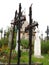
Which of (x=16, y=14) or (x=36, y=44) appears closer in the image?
(x=16, y=14)

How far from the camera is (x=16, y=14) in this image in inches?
480

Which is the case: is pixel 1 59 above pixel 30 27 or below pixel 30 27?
below

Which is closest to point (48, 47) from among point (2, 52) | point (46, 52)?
point (46, 52)

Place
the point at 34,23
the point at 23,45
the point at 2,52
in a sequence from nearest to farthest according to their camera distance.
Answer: the point at 34,23 < the point at 2,52 < the point at 23,45

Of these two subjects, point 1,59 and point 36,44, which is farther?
point 36,44

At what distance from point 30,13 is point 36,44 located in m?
12.5

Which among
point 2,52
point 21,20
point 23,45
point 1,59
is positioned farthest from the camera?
point 23,45

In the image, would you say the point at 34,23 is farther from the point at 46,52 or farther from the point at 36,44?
the point at 46,52

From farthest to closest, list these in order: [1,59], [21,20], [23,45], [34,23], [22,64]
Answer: [23,45] → [1,59] → [22,64] → [21,20] → [34,23]

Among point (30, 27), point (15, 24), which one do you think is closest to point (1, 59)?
point (15, 24)

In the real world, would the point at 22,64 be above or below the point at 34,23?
below

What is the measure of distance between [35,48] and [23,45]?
15.1 ft

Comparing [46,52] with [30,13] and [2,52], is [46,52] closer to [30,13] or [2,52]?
[2,52]

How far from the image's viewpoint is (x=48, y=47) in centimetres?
2844
